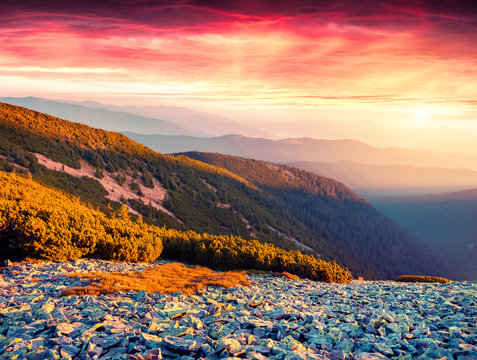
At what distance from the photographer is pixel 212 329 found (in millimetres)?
7938

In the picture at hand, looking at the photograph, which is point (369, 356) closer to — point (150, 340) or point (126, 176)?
point (150, 340)

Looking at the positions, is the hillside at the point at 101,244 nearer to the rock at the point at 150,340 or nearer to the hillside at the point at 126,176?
the hillside at the point at 126,176

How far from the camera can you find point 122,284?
12.8 metres

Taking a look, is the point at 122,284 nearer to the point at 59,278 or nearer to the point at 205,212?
the point at 59,278

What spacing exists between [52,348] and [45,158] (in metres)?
75.7

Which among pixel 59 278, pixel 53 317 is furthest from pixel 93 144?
pixel 53 317

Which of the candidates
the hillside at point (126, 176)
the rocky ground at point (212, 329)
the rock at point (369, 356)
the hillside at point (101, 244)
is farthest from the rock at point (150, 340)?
the hillside at point (126, 176)

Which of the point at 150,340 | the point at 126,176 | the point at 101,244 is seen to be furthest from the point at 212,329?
the point at 126,176

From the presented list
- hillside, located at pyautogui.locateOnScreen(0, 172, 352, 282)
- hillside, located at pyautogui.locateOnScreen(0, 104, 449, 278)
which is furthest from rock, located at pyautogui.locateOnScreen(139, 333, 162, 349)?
hillside, located at pyautogui.locateOnScreen(0, 104, 449, 278)

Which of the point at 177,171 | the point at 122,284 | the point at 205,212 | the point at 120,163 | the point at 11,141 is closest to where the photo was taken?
the point at 122,284

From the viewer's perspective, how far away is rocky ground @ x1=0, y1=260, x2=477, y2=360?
6500 mm

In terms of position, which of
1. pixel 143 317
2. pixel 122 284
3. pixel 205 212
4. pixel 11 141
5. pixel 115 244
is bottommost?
pixel 205 212

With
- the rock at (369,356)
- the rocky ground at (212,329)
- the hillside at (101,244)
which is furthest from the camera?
the hillside at (101,244)

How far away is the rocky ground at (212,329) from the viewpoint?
6.50 m
